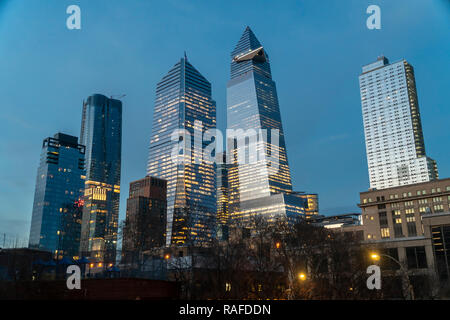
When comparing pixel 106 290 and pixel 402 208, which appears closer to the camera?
pixel 106 290

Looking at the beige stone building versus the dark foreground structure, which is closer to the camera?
the dark foreground structure

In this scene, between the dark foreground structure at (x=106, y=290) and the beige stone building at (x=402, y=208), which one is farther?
the beige stone building at (x=402, y=208)

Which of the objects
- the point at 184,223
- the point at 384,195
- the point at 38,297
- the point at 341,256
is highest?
the point at 384,195

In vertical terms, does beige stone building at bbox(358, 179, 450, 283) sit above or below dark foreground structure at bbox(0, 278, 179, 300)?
above

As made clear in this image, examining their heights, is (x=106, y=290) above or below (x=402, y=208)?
below

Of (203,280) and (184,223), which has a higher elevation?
(184,223)

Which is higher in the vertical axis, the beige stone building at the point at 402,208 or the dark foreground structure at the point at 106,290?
the beige stone building at the point at 402,208
